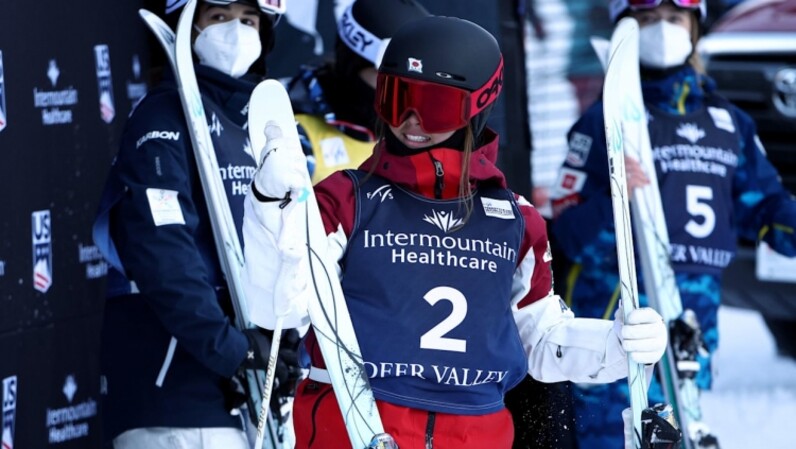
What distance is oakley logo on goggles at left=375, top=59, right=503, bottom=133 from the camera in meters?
3.54

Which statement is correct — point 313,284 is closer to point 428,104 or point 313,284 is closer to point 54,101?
point 428,104

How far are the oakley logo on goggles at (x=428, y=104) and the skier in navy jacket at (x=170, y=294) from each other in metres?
0.87

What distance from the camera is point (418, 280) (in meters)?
3.48

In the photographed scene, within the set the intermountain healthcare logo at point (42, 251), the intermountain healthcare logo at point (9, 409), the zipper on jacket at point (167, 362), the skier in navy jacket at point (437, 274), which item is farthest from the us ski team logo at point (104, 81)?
the skier in navy jacket at point (437, 274)

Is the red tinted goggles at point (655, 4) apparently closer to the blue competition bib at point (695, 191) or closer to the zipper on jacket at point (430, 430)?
the blue competition bib at point (695, 191)

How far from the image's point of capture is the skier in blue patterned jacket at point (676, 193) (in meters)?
5.79

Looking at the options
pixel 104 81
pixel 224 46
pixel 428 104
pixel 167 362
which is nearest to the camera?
pixel 428 104

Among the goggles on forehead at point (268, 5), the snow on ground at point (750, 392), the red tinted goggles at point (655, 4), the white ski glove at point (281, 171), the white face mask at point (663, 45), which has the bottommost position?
the snow on ground at point (750, 392)

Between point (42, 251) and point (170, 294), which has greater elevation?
point (170, 294)

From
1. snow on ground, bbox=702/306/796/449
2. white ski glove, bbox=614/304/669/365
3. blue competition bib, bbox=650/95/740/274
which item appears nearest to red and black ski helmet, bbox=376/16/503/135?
white ski glove, bbox=614/304/669/365

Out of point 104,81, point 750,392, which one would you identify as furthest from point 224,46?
point 750,392

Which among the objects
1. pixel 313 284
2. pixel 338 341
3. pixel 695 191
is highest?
pixel 313 284

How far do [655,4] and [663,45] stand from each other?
0.16 meters

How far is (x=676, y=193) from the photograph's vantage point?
5.82 metres
